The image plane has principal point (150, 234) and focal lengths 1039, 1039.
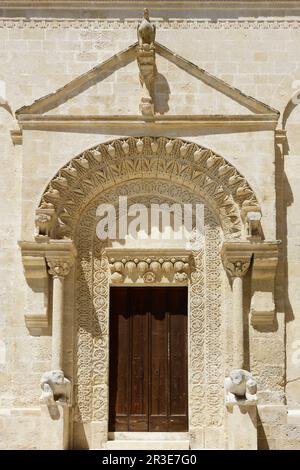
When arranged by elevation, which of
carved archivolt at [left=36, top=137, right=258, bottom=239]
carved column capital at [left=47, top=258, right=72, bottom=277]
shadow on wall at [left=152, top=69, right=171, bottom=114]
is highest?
shadow on wall at [left=152, top=69, right=171, bottom=114]

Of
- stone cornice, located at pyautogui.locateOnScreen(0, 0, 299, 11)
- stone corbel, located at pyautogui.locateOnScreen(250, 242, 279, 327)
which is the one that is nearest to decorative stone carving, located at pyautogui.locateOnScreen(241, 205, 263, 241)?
stone corbel, located at pyautogui.locateOnScreen(250, 242, 279, 327)

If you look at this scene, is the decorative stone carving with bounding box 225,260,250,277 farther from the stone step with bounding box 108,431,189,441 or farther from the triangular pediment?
the stone step with bounding box 108,431,189,441

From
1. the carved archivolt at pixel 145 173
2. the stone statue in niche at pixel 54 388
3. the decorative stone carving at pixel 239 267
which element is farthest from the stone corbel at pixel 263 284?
the stone statue in niche at pixel 54 388

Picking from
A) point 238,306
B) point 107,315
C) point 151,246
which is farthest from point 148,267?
point 238,306

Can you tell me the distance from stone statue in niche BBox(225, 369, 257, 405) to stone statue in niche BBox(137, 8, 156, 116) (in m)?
4.01

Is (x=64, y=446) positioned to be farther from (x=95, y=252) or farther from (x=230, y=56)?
→ (x=230, y=56)

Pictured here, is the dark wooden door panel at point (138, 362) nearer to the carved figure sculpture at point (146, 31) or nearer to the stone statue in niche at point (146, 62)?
the stone statue in niche at point (146, 62)

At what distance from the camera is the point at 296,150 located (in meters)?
15.6

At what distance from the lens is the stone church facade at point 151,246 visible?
48.8ft

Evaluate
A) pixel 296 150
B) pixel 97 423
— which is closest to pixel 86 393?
pixel 97 423

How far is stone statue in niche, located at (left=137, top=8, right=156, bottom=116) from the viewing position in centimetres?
1516

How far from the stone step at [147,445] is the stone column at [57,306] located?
1.35 meters

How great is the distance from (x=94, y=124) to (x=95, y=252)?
1.89 m

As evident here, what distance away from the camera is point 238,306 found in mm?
14875
